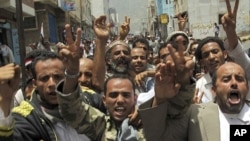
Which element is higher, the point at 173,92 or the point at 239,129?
the point at 173,92

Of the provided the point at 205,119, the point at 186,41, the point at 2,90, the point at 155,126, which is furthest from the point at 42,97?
the point at 186,41

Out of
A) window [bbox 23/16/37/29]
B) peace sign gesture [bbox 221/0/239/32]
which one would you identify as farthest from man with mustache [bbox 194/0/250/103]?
window [bbox 23/16/37/29]

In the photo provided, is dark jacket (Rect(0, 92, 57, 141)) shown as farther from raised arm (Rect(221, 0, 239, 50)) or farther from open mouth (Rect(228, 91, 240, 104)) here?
raised arm (Rect(221, 0, 239, 50))

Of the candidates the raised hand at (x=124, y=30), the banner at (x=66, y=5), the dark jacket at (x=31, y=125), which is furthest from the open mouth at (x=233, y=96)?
the banner at (x=66, y=5)

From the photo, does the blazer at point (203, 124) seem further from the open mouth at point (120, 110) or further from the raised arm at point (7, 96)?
the raised arm at point (7, 96)

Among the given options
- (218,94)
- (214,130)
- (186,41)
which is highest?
(186,41)

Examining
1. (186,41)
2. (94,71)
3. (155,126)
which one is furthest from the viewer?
(186,41)

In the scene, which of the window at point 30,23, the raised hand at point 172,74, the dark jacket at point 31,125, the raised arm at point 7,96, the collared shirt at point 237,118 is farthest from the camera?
the window at point 30,23

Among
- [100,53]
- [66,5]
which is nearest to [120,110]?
[100,53]

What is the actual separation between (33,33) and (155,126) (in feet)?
75.1

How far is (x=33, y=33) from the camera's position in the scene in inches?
985

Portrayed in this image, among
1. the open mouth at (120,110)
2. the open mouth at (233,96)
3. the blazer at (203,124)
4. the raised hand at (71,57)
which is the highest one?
the raised hand at (71,57)

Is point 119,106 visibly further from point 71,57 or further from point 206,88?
point 206,88

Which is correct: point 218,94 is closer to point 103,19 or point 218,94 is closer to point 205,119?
point 205,119
